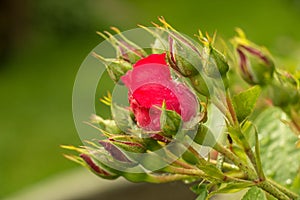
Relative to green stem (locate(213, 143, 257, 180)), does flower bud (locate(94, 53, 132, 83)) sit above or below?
above

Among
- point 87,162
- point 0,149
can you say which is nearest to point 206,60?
point 87,162

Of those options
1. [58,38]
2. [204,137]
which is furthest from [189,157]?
[58,38]

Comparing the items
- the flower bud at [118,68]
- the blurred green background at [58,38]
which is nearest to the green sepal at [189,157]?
the flower bud at [118,68]

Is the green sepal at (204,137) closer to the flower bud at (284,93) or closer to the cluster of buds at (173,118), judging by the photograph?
the cluster of buds at (173,118)

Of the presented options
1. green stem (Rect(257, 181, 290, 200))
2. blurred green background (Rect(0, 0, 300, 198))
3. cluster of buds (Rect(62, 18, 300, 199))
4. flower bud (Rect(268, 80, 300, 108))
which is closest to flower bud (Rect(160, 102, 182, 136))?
cluster of buds (Rect(62, 18, 300, 199))

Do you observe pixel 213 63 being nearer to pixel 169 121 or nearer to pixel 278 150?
pixel 169 121

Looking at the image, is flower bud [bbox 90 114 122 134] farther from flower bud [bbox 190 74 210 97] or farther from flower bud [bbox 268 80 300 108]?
flower bud [bbox 268 80 300 108]
